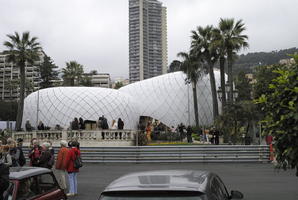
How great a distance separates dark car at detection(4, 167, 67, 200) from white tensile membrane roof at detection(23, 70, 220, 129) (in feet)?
127

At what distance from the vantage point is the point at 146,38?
18512 centimetres

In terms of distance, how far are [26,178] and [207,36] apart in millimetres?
33758

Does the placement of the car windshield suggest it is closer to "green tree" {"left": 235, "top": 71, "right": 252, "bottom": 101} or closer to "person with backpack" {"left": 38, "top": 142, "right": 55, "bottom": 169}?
"person with backpack" {"left": 38, "top": 142, "right": 55, "bottom": 169}

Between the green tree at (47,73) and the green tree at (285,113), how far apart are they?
83.1 m

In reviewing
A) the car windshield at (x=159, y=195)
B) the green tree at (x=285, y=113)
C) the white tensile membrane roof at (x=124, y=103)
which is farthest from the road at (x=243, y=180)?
the white tensile membrane roof at (x=124, y=103)

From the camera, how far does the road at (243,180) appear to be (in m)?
9.48

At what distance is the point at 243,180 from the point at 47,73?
78.1m

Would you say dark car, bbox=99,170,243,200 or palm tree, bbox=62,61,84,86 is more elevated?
palm tree, bbox=62,61,84,86

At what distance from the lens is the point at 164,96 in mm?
57281

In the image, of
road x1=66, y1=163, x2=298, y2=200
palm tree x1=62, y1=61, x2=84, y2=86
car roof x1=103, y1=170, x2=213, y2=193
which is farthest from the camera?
palm tree x1=62, y1=61, x2=84, y2=86

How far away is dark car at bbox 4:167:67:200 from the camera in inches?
201

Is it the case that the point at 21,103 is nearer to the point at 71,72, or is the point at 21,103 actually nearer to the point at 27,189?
the point at 71,72

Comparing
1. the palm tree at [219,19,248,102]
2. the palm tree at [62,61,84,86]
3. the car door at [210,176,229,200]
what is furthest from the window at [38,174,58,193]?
the palm tree at [62,61,84,86]

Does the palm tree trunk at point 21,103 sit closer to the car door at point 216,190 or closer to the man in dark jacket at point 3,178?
the man in dark jacket at point 3,178
